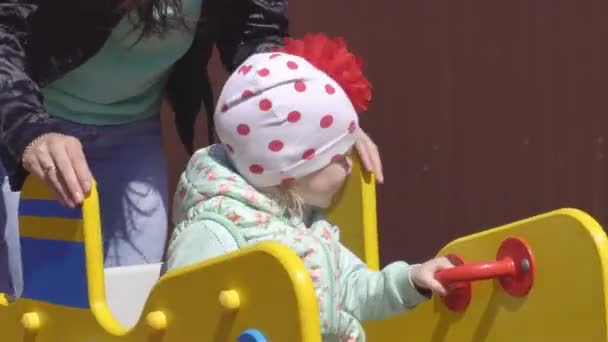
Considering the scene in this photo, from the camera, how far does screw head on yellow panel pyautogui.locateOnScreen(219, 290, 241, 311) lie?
1194mm

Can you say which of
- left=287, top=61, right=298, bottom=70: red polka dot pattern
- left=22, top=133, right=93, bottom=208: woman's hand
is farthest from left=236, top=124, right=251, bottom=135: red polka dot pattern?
left=22, top=133, right=93, bottom=208: woman's hand

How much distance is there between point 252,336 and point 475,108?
6.46 feet

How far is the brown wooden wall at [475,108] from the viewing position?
2939 mm

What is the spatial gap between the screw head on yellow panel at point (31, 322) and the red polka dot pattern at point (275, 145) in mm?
432

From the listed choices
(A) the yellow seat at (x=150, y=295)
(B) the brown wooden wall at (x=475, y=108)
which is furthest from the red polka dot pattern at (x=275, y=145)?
(B) the brown wooden wall at (x=475, y=108)

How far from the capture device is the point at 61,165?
4.36ft

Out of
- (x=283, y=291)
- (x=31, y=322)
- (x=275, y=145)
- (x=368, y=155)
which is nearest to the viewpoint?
(x=283, y=291)

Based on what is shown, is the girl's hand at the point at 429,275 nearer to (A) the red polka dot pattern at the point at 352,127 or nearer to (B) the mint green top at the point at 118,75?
(A) the red polka dot pattern at the point at 352,127

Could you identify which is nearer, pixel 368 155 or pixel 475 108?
pixel 368 155

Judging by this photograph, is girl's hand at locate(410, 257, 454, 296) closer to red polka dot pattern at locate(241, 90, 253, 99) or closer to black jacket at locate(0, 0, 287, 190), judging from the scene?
red polka dot pattern at locate(241, 90, 253, 99)

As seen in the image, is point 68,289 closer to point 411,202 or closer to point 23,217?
point 23,217

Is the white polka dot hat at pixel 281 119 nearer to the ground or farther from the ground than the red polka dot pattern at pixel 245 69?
nearer to the ground

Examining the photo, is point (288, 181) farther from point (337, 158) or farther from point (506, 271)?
point (506, 271)

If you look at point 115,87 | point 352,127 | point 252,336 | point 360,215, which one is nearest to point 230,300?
point 252,336
